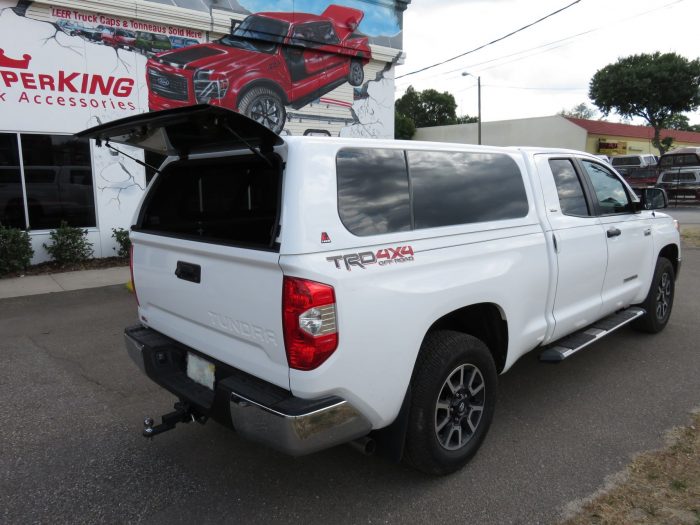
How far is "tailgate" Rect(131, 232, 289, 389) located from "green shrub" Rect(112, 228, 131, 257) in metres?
7.21

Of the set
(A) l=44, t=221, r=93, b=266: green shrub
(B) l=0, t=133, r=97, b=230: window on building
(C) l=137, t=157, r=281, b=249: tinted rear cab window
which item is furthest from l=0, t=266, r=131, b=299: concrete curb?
(C) l=137, t=157, r=281, b=249: tinted rear cab window

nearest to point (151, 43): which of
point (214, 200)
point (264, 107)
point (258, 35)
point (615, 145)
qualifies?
point (258, 35)

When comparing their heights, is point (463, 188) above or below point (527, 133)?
below

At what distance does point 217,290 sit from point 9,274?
7.73 metres

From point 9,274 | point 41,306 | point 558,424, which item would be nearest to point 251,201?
point 558,424

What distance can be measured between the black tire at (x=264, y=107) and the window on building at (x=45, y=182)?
3505 millimetres

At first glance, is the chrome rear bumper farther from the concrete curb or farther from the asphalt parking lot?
the concrete curb

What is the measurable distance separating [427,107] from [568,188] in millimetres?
67006

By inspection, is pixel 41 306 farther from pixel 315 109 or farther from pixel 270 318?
pixel 315 109

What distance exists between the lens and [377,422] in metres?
2.63

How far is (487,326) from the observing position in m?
3.38

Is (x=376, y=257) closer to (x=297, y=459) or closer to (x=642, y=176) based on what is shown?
(x=297, y=459)

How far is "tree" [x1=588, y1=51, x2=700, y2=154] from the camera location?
1454 inches

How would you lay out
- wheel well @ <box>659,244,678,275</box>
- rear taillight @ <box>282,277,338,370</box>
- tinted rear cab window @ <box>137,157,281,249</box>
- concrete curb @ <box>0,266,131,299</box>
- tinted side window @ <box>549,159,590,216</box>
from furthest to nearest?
concrete curb @ <box>0,266,131,299</box>
wheel well @ <box>659,244,678,275</box>
tinted side window @ <box>549,159,590,216</box>
tinted rear cab window @ <box>137,157,281,249</box>
rear taillight @ <box>282,277,338,370</box>
